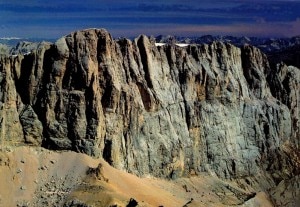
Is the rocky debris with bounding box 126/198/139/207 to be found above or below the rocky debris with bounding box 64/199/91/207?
above

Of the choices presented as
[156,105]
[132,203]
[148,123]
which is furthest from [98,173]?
[156,105]

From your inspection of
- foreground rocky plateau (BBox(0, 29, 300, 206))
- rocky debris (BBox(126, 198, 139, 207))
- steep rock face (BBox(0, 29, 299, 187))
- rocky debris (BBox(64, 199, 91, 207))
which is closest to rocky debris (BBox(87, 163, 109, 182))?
foreground rocky plateau (BBox(0, 29, 300, 206))

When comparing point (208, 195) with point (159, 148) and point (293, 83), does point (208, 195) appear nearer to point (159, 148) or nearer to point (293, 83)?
point (159, 148)

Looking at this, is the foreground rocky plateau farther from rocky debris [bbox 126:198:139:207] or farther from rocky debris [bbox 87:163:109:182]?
rocky debris [bbox 126:198:139:207]

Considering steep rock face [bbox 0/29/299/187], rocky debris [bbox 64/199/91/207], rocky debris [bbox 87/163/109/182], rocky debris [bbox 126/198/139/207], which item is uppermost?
steep rock face [bbox 0/29/299/187]

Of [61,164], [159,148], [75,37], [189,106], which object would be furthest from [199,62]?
[61,164]

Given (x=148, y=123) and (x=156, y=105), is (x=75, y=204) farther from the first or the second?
(x=156, y=105)
